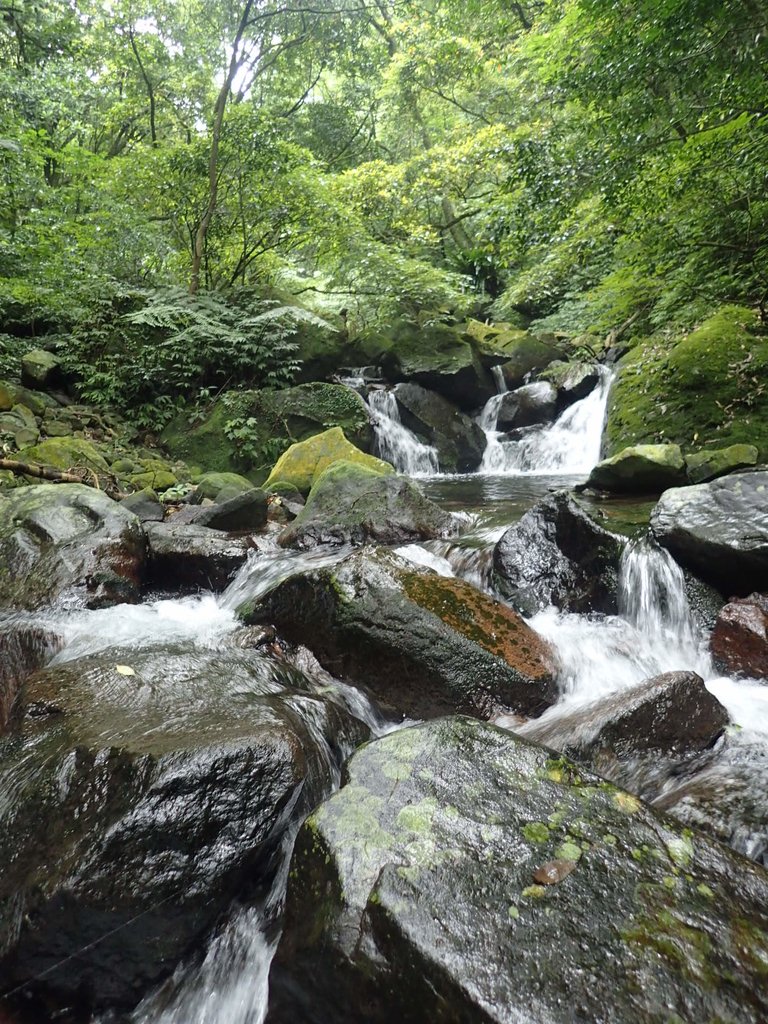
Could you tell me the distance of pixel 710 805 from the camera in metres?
2.36

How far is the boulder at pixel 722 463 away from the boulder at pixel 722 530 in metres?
1.34

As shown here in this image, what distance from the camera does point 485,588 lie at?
4918 mm

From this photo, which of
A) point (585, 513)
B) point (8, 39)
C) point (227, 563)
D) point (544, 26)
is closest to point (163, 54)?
point (8, 39)

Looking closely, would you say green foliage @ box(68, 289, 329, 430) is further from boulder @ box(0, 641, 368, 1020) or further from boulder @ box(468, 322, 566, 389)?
boulder @ box(0, 641, 368, 1020)

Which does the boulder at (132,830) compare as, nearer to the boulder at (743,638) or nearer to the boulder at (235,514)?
the boulder at (743,638)

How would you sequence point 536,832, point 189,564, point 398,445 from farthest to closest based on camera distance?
1. point 398,445
2. point 189,564
3. point 536,832

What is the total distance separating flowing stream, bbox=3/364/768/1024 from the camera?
1883 mm

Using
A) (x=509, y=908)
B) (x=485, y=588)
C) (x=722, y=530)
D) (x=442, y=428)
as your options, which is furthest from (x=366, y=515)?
(x=442, y=428)

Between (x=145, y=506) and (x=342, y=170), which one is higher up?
(x=342, y=170)

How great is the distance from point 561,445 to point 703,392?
3.60 meters

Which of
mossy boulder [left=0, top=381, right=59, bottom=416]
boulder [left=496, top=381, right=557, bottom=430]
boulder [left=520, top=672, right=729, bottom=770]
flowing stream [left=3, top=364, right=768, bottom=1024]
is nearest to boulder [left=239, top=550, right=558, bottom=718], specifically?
flowing stream [left=3, top=364, right=768, bottom=1024]

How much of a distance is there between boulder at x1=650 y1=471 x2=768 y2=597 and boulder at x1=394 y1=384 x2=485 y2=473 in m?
7.17

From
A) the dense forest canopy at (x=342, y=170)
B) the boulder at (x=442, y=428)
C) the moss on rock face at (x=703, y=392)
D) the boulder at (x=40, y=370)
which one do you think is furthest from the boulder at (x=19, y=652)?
the boulder at (x=442, y=428)

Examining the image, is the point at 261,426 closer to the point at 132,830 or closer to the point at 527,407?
the point at 527,407
